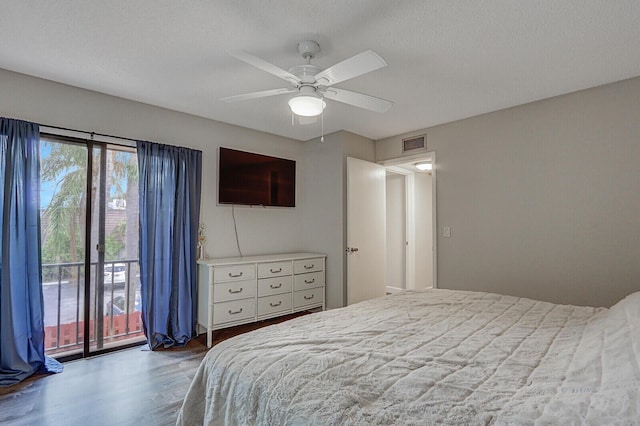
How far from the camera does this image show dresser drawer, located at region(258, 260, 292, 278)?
358 cm

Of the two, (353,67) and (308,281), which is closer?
(353,67)

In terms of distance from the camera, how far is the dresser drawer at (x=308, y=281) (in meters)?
3.92

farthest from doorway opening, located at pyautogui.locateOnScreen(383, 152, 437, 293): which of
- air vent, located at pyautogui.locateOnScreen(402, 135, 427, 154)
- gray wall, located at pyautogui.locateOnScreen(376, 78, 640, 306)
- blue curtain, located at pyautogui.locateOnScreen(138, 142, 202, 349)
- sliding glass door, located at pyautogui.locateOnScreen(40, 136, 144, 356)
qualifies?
sliding glass door, located at pyautogui.locateOnScreen(40, 136, 144, 356)

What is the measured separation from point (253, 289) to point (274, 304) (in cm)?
35

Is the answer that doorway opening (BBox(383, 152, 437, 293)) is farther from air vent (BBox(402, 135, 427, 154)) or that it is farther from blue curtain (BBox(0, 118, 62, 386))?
blue curtain (BBox(0, 118, 62, 386))

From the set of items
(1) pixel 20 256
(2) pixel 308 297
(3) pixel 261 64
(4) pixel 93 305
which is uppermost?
(3) pixel 261 64

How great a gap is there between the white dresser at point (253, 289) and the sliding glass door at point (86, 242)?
2.61ft

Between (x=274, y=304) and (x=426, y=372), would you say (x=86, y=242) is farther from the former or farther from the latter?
(x=426, y=372)

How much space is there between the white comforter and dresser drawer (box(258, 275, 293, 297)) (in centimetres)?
184

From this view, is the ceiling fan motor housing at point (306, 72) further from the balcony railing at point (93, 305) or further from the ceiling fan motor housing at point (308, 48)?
the balcony railing at point (93, 305)

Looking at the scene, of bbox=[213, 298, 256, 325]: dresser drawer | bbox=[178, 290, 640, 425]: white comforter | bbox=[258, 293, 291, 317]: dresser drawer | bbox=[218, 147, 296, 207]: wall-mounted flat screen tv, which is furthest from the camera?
bbox=[218, 147, 296, 207]: wall-mounted flat screen tv

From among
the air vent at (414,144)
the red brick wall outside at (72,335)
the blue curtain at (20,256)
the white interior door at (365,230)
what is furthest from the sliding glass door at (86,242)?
the air vent at (414,144)

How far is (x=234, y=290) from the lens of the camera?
3.36 meters

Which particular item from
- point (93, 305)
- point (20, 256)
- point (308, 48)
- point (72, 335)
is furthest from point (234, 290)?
point (308, 48)
